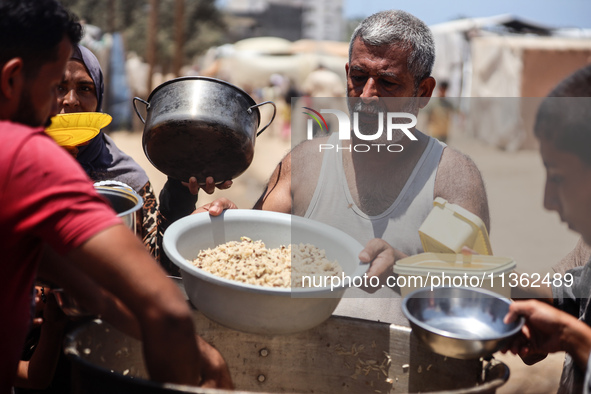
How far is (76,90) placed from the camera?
279cm

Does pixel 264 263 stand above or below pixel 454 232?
below

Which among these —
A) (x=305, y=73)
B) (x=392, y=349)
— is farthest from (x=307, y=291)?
(x=305, y=73)

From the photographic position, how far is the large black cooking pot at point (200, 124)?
225 cm

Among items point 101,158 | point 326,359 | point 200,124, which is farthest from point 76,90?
point 326,359

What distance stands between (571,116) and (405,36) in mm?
919

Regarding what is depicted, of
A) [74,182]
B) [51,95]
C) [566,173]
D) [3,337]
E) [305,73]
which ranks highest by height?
[51,95]

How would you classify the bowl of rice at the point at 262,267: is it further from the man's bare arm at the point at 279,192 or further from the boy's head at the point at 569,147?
the boy's head at the point at 569,147

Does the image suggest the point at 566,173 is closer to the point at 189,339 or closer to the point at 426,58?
the point at 426,58

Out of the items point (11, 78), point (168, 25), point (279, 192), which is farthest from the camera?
point (168, 25)

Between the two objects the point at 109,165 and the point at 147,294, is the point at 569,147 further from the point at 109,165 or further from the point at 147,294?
the point at 109,165

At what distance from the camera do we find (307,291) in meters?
1.58

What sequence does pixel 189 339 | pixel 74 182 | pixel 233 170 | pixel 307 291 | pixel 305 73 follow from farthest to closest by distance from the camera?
1. pixel 305 73
2. pixel 233 170
3. pixel 307 291
4. pixel 189 339
5. pixel 74 182

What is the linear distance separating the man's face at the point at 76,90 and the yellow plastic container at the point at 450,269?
181cm

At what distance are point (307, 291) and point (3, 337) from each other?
782 millimetres
